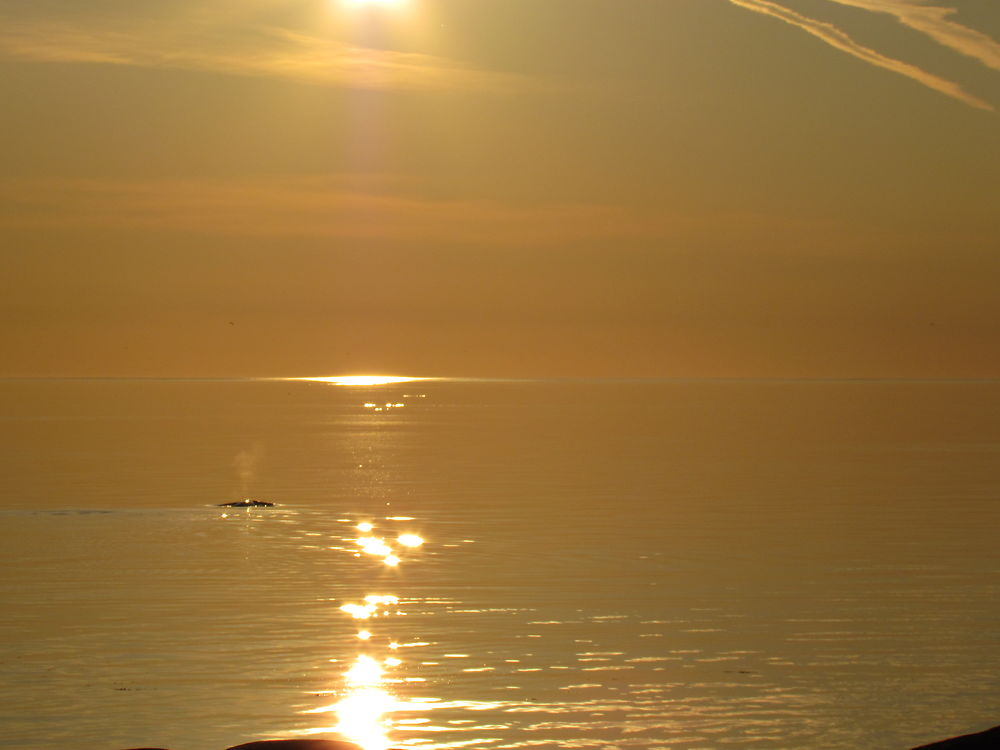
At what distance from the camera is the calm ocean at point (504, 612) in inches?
779

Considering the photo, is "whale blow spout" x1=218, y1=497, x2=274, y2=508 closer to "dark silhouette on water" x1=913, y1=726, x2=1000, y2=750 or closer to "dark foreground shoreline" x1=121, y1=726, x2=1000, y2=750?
"dark foreground shoreline" x1=121, y1=726, x2=1000, y2=750

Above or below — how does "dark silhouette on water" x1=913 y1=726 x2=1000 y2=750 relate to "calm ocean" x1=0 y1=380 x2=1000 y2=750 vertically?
below

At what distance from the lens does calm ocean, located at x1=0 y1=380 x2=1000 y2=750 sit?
1978 cm

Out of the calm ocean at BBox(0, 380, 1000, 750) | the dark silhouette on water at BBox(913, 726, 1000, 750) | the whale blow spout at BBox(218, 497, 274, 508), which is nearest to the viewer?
the dark silhouette on water at BBox(913, 726, 1000, 750)

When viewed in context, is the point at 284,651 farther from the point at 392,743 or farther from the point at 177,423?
the point at 177,423

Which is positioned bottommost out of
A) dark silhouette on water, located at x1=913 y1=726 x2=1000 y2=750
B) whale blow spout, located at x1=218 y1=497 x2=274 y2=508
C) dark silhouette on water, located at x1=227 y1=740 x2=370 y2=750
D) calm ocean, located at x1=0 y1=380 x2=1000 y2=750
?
dark silhouette on water, located at x1=913 y1=726 x2=1000 y2=750

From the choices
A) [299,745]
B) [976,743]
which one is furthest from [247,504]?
[976,743]

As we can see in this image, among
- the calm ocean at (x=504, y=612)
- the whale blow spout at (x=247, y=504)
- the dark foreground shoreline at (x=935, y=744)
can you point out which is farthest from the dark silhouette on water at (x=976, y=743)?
the whale blow spout at (x=247, y=504)

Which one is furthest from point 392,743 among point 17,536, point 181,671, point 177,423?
point 177,423

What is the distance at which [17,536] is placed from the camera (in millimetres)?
41375

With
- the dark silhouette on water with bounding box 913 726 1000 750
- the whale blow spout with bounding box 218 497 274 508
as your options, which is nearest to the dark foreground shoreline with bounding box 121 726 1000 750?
the dark silhouette on water with bounding box 913 726 1000 750

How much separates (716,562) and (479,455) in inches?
1951


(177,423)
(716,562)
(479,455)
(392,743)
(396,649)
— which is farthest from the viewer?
(177,423)

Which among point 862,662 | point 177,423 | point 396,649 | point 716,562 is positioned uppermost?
point 177,423
